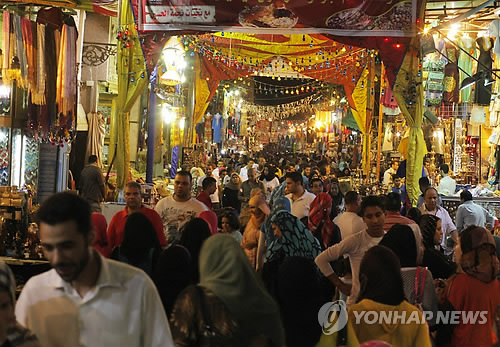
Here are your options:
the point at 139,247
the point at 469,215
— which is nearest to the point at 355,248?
the point at 139,247

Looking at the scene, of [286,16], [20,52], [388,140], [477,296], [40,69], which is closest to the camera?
[477,296]

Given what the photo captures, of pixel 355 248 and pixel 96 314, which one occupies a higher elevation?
pixel 96 314

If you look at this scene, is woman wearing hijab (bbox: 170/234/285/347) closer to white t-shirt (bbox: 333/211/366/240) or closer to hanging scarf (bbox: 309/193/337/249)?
hanging scarf (bbox: 309/193/337/249)

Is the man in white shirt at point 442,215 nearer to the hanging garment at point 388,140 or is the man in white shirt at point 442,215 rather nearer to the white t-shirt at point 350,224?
the white t-shirt at point 350,224

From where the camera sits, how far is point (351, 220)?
25.5 ft

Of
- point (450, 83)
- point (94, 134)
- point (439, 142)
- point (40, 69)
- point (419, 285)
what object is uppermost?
point (450, 83)

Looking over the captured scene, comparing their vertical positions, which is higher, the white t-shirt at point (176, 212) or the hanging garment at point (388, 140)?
the hanging garment at point (388, 140)

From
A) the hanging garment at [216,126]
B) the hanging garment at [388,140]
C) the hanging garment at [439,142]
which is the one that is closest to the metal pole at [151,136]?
the hanging garment at [388,140]

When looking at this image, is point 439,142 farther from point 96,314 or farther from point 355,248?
point 96,314

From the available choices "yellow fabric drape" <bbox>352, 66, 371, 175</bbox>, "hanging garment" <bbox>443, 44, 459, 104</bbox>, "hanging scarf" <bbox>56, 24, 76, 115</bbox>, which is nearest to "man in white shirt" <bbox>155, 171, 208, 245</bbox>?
"hanging scarf" <bbox>56, 24, 76, 115</bbox>

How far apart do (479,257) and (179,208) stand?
13.3 feet

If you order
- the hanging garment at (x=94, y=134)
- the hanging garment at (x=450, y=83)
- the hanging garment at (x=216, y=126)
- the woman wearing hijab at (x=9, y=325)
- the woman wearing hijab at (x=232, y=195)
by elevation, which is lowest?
the woman wearing hijab at (x=232, y=195)

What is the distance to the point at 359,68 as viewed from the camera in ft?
65.9

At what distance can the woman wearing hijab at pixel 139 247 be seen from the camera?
17.8 feet
